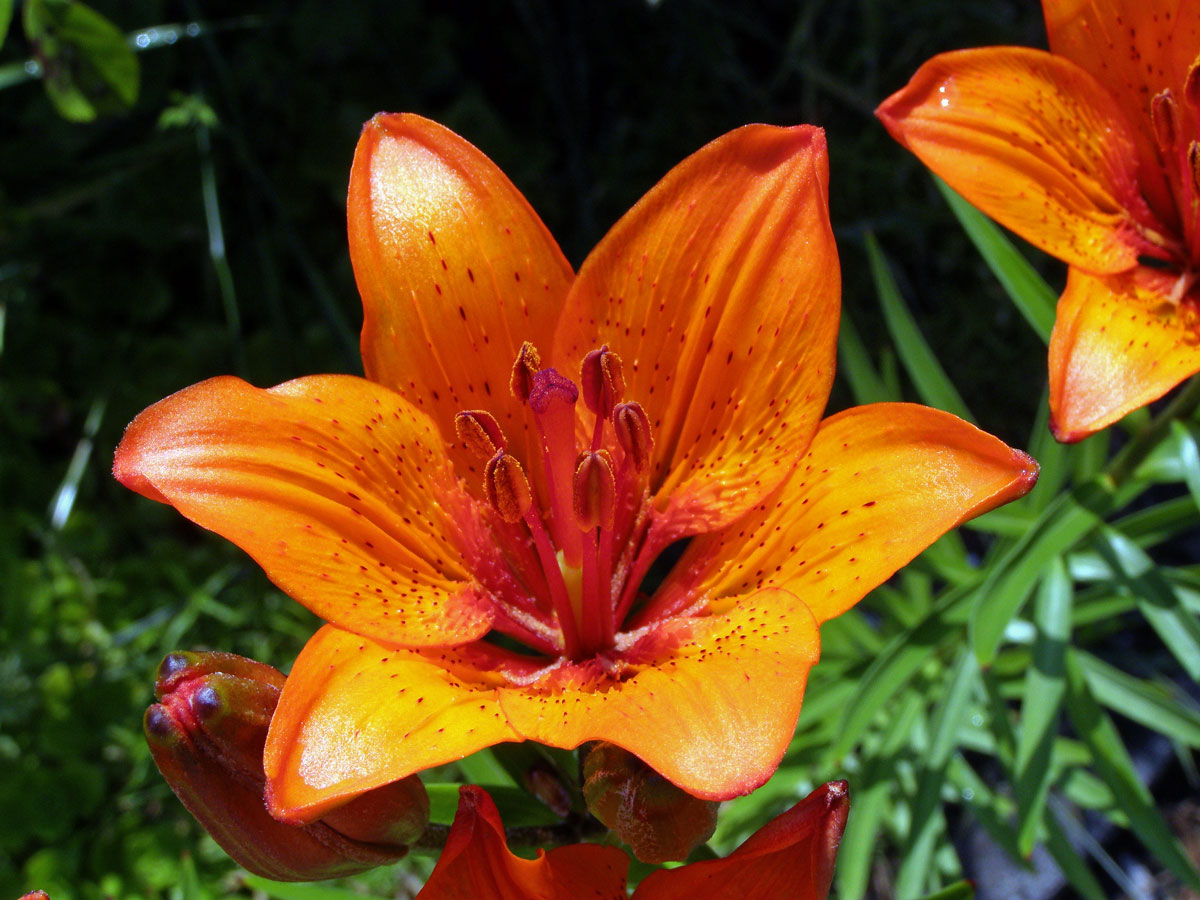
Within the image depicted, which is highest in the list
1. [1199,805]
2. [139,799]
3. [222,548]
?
[222,548]

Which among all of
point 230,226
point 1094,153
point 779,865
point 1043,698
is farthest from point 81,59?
point 1043,698

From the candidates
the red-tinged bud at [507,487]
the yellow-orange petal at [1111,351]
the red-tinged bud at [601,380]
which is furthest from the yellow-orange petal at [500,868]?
the yellow-orange petal at [1111,351]

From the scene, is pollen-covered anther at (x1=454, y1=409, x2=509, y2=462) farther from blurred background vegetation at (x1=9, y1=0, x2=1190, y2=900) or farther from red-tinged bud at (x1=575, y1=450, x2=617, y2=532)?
blurred background vegetation at (x1=9, y1=0, x2=1190, y2=900)

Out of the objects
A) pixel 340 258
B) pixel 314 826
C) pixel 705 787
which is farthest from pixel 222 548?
pixel 705 787

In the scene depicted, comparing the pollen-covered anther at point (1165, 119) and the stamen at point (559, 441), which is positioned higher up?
the pollen-covered anther at point (1165, 119)

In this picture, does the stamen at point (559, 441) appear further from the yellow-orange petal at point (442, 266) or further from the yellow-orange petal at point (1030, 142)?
the yellow-orange petal at point (1030, 142)

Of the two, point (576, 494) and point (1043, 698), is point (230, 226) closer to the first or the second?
point (576, 494)

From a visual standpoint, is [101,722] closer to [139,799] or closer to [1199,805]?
[139,799]
